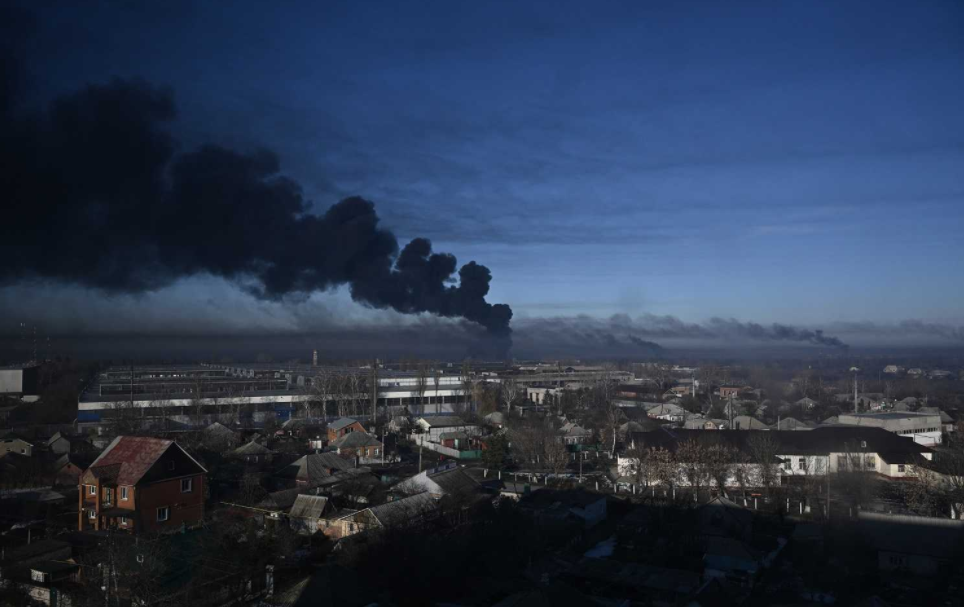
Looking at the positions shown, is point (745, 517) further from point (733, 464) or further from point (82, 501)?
point (82, 501)

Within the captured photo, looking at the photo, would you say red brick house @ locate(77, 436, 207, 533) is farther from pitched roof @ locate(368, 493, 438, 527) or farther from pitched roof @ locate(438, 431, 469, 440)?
pitched roof @ locate(438, 431, 469, 440)

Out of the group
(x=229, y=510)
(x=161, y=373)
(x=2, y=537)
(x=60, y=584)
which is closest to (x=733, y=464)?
(x=229, y=510)

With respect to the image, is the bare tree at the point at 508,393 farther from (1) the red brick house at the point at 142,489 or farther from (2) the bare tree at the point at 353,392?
(1) the red brick house at the point at 142,489

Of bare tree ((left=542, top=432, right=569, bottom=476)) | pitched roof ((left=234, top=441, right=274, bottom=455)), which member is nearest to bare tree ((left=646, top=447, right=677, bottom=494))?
bare tree ((left=542, top=432, right=569, bottom=476))

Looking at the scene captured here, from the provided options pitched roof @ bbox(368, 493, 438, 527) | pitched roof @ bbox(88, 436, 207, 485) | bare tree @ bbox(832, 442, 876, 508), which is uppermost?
pitched roof @ bbox(88, 436, 207, 485)

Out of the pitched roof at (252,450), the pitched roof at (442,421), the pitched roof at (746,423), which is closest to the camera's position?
the pitched roof at (252,450)

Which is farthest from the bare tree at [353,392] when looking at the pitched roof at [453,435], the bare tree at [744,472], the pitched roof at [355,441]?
the bare tree at [744,472]

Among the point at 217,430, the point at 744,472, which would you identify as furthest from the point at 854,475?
the point at 217,430
